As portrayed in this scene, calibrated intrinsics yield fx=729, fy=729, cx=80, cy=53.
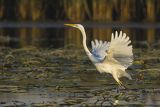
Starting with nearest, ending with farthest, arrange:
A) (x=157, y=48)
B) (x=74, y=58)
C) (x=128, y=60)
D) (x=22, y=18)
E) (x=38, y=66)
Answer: (x=128, y=60) < (x=38, y=66) < (x=74, y=58) < (x=157, y=48) < (x=22, y=18)

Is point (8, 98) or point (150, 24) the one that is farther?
point (150, 24)

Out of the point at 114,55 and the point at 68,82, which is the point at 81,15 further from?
the point at 114,55

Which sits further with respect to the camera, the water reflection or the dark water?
the water reflection

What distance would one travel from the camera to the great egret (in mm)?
12953

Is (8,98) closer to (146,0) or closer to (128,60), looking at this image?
(128,60)

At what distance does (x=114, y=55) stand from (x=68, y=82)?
1.36m

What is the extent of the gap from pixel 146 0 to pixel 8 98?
2376 cm

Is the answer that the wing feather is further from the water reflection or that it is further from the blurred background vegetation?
the blurred background vegetation

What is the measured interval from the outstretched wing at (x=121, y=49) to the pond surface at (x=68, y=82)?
1.81ft

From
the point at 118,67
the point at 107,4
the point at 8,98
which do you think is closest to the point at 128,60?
the point at 118,67

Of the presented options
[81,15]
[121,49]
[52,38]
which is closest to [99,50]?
[121,49]

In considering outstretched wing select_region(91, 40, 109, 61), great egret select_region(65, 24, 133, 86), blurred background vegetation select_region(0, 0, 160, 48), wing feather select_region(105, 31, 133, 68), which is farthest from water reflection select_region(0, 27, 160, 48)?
wing feather select_region(105, 31, 133, 68)

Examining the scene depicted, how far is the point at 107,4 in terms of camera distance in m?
34.7

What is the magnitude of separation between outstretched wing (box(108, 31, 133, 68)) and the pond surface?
0.55m
